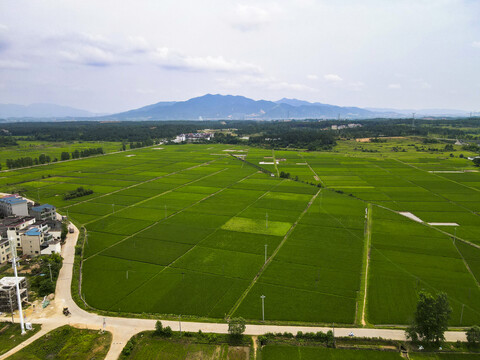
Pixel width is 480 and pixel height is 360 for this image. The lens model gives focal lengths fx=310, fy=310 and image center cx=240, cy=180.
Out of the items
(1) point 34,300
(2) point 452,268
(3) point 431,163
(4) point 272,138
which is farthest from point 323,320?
(4) point 272,138

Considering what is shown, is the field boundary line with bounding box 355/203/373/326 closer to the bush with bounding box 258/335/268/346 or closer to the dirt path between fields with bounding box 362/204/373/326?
the dirt path between fields with bounding box 362/204/373/326

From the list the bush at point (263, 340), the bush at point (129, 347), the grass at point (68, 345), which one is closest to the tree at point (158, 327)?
the bush at point (129, 347)

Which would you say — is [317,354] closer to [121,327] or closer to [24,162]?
Result: [121,327]

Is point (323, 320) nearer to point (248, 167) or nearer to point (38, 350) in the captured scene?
point (38, 350)

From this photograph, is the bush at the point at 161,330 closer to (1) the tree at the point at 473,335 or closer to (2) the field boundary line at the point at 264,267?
(2) the field boundary line at the point at 264,267

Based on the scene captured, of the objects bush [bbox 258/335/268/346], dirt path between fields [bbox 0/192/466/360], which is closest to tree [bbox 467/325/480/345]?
dirt path between fields [bbox 0/192/466/360]

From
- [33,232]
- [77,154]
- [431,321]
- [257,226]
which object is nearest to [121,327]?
[33,232]
